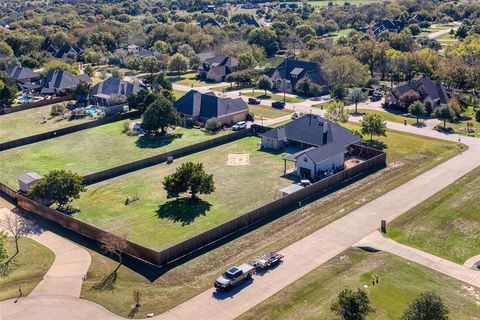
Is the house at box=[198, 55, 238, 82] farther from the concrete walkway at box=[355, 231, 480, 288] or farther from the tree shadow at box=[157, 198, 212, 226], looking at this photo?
the concrete walkway at box=[355, 231, 480, 288]

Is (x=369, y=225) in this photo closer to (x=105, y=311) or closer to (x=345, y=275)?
(x=345, y=275)

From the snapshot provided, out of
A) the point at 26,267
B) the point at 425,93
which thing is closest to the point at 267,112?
the point at 425,93

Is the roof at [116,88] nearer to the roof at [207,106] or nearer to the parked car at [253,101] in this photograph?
the roof at [207,106]

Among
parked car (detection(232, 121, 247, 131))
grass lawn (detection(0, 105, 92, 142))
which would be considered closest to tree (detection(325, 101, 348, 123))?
parked car (detection(232, 121, 247, 131))

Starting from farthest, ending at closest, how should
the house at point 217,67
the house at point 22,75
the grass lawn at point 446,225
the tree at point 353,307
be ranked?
the house at point 217,67
the house at point 22,75
the grass lawn at point 446,225
the tree at point 353,307

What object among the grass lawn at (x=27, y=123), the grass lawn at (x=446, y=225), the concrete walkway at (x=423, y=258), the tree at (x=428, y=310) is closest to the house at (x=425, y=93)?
the grass lawn at (x=446, y=225)

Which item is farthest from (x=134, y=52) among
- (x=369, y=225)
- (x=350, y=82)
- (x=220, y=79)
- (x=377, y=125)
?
(x=369, y=225)
